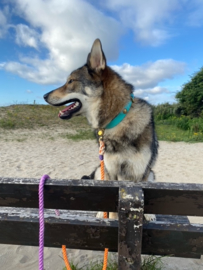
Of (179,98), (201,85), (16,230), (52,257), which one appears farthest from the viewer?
(179,98)

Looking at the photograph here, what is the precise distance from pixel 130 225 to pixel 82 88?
1.91 m

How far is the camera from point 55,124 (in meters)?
17.0

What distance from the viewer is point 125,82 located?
8.48 ft

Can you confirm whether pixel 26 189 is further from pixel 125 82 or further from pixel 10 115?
pixel 10 115

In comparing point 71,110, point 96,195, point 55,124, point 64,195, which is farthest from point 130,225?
point 55,124

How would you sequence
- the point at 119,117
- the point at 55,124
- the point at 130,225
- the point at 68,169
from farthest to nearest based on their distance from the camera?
the point at 55,124 → the point at 68,169 → the point at 119,117 → the point at 130,225

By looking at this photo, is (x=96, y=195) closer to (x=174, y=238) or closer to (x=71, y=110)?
(x=174, y=238)

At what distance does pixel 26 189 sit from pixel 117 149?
1427 mm

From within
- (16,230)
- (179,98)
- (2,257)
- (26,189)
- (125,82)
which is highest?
(179,98)

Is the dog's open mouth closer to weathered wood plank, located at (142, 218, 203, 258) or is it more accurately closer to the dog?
the dog

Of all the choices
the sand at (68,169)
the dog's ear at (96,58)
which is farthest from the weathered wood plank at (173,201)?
the dog's ear at (96,58)

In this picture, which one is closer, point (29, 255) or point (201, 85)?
point (29, 255)

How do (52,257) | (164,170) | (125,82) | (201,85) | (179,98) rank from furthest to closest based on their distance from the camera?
(179,98) → (201,85) → (164,170) → (125,82) → (52,257)

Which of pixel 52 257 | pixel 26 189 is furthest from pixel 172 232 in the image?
pixel 52 257
